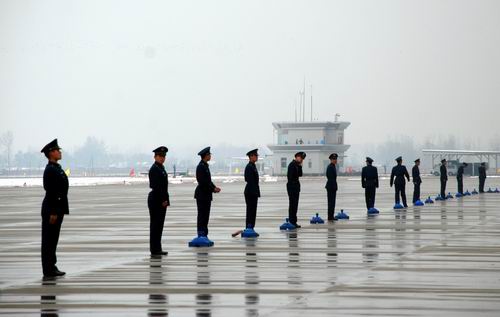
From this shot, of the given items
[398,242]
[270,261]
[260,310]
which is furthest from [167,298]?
[398,242]

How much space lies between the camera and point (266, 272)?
16.1 m

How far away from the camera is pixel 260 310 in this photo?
1185 cm

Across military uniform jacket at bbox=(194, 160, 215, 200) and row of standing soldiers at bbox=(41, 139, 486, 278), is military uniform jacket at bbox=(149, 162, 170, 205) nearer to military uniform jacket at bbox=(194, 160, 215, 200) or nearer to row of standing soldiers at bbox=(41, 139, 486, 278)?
row of standing soldiers at bbox=(41, 139, 486, 278)

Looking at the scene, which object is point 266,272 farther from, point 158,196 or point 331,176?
point 331,176

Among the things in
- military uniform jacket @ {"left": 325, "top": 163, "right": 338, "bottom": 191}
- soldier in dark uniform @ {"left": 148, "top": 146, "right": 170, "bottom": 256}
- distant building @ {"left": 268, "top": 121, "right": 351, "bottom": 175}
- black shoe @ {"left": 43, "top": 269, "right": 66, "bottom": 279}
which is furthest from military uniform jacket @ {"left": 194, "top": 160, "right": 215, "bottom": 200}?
distant building @ {"left": 268, "top": 121, "right": 351, "bottom": 175}

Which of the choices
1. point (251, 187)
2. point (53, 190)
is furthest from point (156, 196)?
point (251, 187)

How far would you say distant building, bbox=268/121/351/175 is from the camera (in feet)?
447

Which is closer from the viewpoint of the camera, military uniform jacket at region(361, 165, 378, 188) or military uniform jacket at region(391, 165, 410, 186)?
military uniform jacket at region(361, 165, 378, 188)

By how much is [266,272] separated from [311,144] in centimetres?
12160

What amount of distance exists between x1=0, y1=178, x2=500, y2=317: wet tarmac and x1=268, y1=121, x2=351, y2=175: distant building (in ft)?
350

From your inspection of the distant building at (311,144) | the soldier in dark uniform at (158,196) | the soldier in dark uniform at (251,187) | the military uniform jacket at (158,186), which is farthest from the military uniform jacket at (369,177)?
the distant building at (311,144)

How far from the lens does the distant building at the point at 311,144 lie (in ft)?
447

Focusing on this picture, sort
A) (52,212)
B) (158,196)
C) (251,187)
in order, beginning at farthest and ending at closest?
(251,187) → (158,196) → (52,212)

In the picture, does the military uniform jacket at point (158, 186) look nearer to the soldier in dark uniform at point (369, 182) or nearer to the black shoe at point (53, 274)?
the black shoe at point (53, 274)
